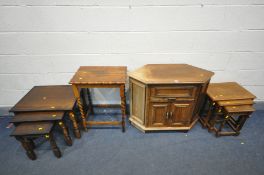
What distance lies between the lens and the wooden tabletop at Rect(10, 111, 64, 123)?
5.63ft

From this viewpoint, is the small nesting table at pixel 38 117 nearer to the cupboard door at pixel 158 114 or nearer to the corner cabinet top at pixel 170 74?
the corner cabinet top at pixel 170 74

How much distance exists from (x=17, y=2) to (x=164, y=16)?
1.75 metres

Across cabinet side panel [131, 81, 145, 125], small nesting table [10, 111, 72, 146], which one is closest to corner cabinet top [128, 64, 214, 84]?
cabinet side panel [131, 81, 145, 125]

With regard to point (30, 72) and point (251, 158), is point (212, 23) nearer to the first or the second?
point (251, 158)

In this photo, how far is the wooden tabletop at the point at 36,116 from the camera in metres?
1.71

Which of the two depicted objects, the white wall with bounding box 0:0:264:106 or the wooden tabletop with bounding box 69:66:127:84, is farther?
the white wall with bounding box 0:0:264:106

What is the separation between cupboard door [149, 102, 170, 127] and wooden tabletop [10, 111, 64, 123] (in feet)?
3.55

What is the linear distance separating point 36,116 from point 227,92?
94.9 inches

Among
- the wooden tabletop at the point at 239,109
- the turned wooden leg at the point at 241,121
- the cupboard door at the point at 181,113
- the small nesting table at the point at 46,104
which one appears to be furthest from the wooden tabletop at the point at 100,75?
the turned wooden leg at the point at 241,121

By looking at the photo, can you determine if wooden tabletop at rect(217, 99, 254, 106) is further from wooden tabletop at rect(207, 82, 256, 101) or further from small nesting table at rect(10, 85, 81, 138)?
small nesting table at rect(10, 85, 81, 138)

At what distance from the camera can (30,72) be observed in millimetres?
2238

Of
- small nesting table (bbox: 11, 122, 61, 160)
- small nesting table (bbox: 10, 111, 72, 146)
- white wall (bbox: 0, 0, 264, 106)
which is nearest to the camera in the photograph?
small nesting table (bbox: 11, 122, 61, 160)

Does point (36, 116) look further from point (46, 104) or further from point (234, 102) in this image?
point (234, 102)

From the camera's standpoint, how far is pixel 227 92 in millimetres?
2080
